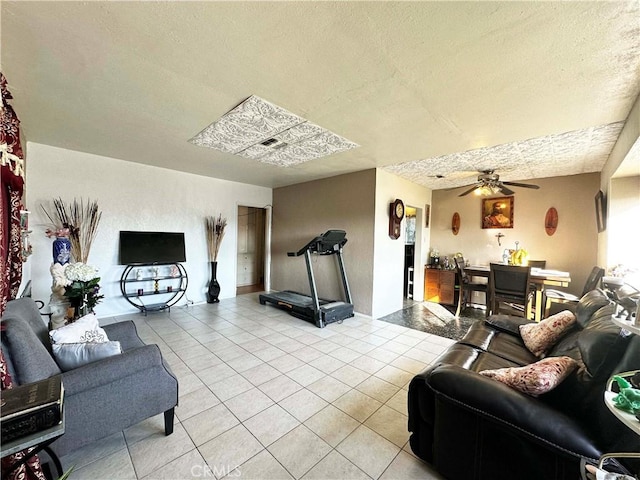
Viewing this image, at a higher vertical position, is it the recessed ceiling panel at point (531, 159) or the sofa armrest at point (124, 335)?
the recessed ceiling panel at point (531, 159)

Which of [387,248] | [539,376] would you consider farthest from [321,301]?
[539,376]

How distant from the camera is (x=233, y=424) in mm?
1866

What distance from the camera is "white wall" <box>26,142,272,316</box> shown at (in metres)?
3.57

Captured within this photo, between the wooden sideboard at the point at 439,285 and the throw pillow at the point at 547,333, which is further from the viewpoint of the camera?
the wooden sideboard at the point at 439,285

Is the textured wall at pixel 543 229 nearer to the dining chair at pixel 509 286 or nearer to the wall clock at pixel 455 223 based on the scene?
the wall clock at pixel 455 223

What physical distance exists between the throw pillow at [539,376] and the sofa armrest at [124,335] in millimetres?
2691

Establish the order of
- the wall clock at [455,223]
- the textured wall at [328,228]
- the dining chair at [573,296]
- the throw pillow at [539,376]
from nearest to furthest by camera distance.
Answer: the throw pillow at [539,376] < the dining chair at [573,296] < the textured wall at [328,228] < the wall clock at [455,223]

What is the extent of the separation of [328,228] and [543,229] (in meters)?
4.03

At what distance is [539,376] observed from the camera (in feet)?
4.20

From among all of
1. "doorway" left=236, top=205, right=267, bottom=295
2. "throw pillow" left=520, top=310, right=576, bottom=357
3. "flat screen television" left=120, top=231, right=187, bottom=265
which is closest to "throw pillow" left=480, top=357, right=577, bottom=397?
"throw pillow" left=520, top=310, right=576, bottom=357

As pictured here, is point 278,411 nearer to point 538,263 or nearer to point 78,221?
point 78,221

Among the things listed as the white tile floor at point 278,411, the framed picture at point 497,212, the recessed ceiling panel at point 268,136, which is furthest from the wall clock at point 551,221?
the recessed ceiling panel at point 268,136

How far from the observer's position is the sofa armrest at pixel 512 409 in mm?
1071

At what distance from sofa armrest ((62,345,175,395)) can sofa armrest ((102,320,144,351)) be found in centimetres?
66
